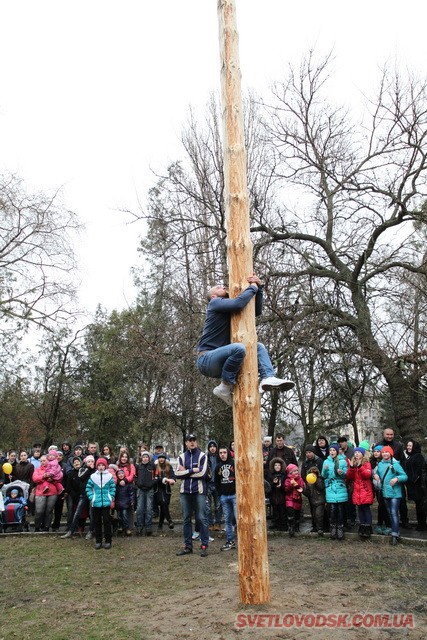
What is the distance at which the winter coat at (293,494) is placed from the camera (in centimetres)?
1101

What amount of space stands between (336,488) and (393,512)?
104 cm

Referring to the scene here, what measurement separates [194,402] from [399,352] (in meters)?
5.27

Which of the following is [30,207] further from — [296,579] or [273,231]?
[296,579]

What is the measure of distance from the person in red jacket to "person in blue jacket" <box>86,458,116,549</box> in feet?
14.3

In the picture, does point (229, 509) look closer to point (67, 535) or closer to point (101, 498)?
point (101, 498)

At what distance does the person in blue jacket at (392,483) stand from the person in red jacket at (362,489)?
0.20m

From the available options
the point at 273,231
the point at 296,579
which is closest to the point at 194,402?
the point at 273,231

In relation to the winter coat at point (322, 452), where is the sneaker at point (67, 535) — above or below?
below

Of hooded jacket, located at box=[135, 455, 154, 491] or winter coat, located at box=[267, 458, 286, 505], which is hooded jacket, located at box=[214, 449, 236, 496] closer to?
winter coat, located at box=[267, 458, 286, 505]

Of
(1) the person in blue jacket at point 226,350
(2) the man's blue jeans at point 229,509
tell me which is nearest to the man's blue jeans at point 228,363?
(1) the person in blue jacket at point 226,350

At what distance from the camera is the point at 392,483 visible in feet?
32.5

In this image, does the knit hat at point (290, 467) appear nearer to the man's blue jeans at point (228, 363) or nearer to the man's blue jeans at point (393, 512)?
the man's blue jeans at point (393, 512)

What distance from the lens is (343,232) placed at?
15.3 m

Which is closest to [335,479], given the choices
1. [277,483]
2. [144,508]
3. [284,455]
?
[277,483]
